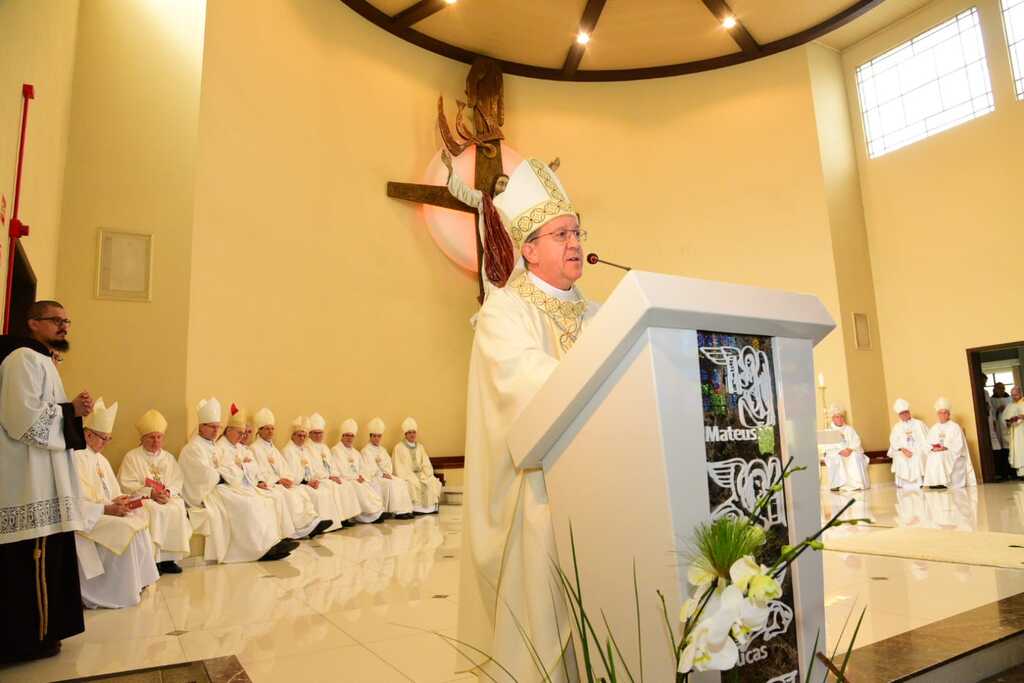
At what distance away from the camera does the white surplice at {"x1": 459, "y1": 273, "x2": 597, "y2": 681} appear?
146 cm

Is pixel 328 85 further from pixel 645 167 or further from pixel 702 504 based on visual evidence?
pixel 702 504

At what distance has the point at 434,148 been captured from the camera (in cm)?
1004

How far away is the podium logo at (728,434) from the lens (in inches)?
46.1

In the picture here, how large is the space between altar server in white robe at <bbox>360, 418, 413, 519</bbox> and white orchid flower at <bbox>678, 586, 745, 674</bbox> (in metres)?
7.66

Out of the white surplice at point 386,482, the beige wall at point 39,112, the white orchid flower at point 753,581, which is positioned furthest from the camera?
the white surplice at point 386,482

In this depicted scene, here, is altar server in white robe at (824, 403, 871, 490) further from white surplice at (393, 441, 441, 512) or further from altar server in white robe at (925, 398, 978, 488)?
white surplice at (393, 441, 441, 512)

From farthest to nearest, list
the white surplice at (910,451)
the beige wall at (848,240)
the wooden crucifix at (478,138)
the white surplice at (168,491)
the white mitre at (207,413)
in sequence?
1. the beige wall at (848,240)
2. the white surplice at (910,451)
3. the wooden crucifix at (478,138)
4. the white mitre at (207,413)
5. the white surplice at (168,491)

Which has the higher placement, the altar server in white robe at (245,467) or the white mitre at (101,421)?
the white mitre at (101,421)

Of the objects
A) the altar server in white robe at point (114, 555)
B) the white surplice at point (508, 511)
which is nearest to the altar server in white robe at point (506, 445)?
the white surplice at point (508, 511)

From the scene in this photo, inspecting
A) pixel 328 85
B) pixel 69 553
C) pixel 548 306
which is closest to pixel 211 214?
pixel 328 85

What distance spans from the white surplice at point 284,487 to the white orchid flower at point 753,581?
6.21 m

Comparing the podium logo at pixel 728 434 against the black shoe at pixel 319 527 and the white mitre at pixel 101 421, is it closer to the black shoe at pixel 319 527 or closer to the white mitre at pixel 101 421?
the white mitre at pixel 101 421

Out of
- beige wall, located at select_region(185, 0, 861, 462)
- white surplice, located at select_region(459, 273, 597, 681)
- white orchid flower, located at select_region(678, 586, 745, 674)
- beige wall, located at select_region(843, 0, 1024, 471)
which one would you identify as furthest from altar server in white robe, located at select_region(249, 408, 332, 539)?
beige wall, located at select_region(843, 0, 1024, 471)

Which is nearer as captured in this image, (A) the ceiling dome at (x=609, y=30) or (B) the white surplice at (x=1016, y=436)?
(A) the ceiling dome at (x=609, y=30)
